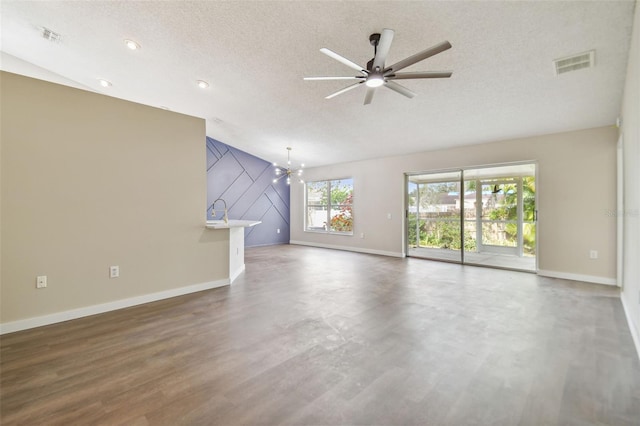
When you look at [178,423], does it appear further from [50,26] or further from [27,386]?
[50,26]

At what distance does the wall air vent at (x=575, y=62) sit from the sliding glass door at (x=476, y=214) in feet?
12.6

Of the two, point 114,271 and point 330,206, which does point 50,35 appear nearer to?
point 114,271

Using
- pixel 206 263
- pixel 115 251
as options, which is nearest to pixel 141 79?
pixel 115 251

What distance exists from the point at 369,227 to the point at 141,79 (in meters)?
5.80

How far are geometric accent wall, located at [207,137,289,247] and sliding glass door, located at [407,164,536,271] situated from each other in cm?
436

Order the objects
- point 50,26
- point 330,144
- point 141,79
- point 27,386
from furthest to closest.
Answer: point 330,144, point 141,79, point 50,26, point 27,386

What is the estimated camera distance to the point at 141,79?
4098mm

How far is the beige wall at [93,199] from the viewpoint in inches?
110

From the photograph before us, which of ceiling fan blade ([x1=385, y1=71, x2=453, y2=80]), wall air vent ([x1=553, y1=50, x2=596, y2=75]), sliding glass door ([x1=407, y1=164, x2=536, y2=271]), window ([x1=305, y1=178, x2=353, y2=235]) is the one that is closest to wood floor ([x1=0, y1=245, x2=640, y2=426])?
ceiling fan blade ([x1=385, y1=71, x2=453, y2=80])

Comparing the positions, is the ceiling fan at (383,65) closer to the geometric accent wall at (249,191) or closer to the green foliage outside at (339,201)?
the green foliage outside at (339,201)

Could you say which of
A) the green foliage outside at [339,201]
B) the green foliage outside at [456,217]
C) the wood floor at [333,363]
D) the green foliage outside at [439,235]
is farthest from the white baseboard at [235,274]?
the green foliage outside at [439,235]

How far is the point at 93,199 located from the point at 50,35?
199cm

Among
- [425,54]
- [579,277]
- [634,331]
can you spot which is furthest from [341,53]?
[579,277]

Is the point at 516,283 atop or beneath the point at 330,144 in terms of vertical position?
beneath
